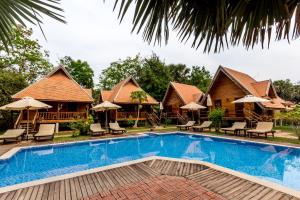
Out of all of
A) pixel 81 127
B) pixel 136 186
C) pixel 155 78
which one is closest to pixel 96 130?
pixel 81 127

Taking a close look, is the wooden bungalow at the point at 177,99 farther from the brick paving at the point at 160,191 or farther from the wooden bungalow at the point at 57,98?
the brick paving at the point at 160,191

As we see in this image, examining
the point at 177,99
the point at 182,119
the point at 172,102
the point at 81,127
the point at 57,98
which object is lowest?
the point at 81,127

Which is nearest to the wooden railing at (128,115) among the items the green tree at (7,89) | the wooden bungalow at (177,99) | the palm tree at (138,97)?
the palm tree at (138,97)

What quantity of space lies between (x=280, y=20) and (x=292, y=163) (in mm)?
9168

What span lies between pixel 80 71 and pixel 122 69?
8.35 meters

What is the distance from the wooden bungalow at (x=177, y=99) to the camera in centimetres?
2378

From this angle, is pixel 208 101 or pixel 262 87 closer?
pixel 262 87

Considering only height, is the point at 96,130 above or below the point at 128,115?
below

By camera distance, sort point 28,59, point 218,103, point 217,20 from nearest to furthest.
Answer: point 217,20 < point 218,103 < point 28,59

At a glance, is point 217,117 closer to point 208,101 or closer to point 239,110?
point 239,110

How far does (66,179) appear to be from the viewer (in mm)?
5199

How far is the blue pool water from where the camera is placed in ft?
23.5

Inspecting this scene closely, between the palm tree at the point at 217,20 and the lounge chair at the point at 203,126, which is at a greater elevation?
the palm tree at the point at 217,20

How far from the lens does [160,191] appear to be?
4.29 metres
